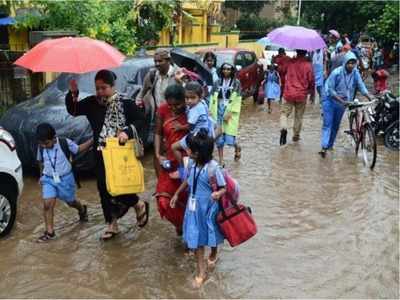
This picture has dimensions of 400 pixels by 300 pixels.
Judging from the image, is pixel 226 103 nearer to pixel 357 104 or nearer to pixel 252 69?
pixel 357 104

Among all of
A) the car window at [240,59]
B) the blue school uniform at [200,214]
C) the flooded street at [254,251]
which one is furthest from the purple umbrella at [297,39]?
the car window at [240,59]

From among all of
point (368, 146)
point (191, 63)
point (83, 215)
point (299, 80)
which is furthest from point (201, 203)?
point (299, 80)

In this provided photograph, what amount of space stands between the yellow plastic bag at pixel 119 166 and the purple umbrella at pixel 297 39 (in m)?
5.17

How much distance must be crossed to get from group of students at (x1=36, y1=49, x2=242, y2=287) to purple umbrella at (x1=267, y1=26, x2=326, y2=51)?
13.4ft

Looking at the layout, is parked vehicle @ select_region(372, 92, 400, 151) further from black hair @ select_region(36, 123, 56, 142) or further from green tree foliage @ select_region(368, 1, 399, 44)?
green tree foliage @ select_region(368, 1, 399, 44)

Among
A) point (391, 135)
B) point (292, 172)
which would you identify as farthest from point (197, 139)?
point (391, 135)

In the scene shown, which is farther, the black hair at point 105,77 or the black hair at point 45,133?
the black hair at point 45,133

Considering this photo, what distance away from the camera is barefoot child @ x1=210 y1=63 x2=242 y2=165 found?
848 cm

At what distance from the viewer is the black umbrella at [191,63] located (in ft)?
26.8

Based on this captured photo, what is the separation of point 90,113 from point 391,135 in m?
6.60

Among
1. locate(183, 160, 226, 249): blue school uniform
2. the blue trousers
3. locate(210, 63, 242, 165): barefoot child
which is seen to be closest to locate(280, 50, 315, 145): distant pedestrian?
the blue trousers

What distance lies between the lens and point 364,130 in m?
9.09

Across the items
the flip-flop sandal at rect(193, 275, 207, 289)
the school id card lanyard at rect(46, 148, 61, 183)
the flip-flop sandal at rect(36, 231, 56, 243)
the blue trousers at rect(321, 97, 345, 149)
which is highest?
the school id card lanyard at rect(46, 148, 61, 183)

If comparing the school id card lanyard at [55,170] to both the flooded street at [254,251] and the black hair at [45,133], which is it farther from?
the flooded street at [254,251]
